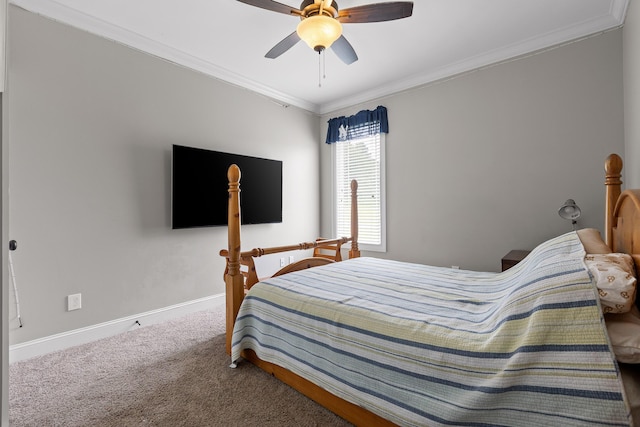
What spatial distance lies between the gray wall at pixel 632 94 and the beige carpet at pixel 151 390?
9.22 feet

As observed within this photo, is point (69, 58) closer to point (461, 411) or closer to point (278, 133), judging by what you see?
point (278, 133)

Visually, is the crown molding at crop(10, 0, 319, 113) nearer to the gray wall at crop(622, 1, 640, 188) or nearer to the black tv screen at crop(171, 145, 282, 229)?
the black tv screen at crop(171, 145, 282, 229)

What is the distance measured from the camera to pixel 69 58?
2.48 meters

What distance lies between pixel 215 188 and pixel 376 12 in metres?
2.29

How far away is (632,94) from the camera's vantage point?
2.30 m

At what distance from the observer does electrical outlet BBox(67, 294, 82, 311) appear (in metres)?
2.47

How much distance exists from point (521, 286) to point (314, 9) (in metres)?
2.03

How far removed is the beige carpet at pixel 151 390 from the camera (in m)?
1.58

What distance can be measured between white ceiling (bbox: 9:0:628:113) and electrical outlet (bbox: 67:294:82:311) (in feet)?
7.38

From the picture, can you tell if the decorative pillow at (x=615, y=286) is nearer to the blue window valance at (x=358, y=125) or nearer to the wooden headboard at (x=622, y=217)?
the wooden headboard at (x=622, y=217)

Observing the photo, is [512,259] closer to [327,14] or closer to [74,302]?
[327,14]

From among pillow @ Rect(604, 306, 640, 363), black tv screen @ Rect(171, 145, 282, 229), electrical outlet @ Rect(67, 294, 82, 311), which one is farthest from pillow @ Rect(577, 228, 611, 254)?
electrical outlet @ Rect(67, 294, 82, 311)

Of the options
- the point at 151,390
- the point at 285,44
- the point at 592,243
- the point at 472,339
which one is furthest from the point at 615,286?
the point at 285,44

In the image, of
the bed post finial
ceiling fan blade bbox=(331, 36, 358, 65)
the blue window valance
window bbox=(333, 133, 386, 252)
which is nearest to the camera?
the bed post finial
